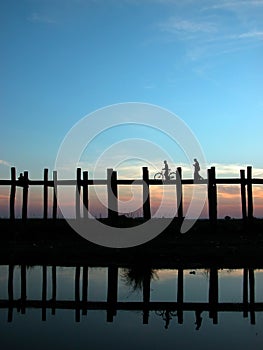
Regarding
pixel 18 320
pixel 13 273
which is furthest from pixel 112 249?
pixel 18 320

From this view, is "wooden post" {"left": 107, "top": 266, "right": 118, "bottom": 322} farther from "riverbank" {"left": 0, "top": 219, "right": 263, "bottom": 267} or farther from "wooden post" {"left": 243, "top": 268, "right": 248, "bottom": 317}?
"wooden post" {"left": 243, "top": 268, "right": 248, "bottom": 317}

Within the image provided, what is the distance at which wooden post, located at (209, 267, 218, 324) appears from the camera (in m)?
8.95

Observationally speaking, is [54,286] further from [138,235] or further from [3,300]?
[138,235]

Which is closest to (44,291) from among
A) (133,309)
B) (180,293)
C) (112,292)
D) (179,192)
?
(112,292)

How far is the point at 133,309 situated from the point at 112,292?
1.73m

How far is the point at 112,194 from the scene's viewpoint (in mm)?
21047

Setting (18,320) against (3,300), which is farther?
(3,300)

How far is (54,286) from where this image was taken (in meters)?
11.8

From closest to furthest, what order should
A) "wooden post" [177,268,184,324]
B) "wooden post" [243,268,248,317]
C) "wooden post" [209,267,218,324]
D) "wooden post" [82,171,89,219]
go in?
1. "wooden post" [177,268,184,324]
2. "wooden post" [209,267,218,324]
3. "wooden post" [243,268,248,317]
4. "wooden post" [82,171,89,219]

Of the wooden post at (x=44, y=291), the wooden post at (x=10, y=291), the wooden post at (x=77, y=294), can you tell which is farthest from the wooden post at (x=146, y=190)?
the wooden post at (x=10, y=291)

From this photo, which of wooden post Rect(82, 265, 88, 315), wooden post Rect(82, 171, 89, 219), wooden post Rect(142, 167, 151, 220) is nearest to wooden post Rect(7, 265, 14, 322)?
wooden post Rect(82, 265, 88, 315)

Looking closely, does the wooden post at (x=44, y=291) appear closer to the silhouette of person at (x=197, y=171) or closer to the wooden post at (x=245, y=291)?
the wooden post at (x=245, y=291)

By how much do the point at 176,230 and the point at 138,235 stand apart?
Result: 6.93ft

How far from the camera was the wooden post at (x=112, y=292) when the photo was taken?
9.07 meters
